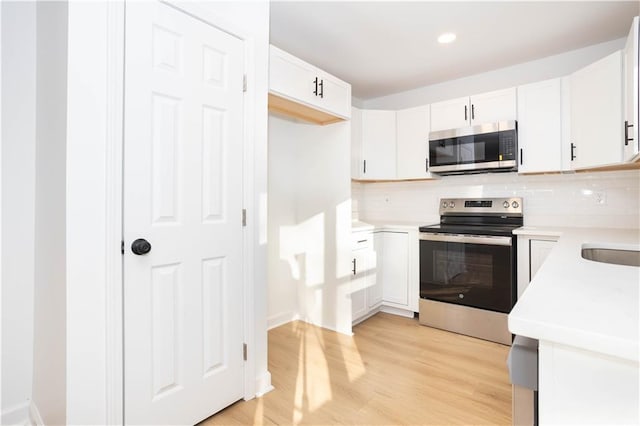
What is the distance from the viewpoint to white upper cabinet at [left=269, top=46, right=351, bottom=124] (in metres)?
2.30

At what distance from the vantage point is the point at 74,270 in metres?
1.38

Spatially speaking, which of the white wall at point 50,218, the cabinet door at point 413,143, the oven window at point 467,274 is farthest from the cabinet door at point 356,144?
the white wall at point 50,218

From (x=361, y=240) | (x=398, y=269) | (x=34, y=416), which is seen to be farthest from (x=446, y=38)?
(x=34, y=416)

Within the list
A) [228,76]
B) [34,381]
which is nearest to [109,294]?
[34,381]

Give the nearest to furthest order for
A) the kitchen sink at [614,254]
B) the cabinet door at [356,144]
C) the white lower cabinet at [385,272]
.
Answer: the kitchen sink at [614,254] → the white lower cabinet at [385,272] → the cabinet door at [356,144]

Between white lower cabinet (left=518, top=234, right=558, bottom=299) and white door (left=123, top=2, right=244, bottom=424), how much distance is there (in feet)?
7.25

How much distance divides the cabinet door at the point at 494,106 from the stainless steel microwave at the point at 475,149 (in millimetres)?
95

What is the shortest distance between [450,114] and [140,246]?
9.52 ft

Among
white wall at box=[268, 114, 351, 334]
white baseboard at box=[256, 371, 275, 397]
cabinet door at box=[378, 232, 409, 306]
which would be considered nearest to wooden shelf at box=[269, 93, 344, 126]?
white wall at box=[268, 114, 351, 334]

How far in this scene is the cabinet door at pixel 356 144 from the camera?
3217mm

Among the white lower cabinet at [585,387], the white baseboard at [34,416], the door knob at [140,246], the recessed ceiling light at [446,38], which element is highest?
the recessed ceiling light at [446,38]

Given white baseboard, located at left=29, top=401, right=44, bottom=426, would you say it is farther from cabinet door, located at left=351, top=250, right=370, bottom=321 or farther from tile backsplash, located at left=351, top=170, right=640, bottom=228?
tile backsplash, located at left=351, top=170, right=640, bottom=228

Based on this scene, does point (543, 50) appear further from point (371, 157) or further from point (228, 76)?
point (228, 76)

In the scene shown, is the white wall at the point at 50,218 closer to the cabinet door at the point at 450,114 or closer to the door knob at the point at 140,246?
the door knob at the point at 140,246
